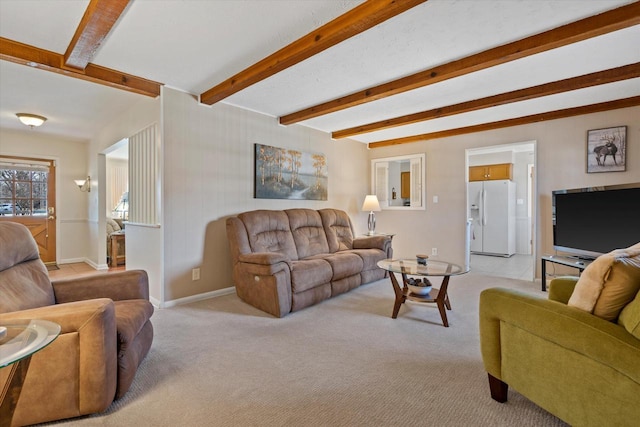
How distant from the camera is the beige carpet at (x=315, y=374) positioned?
59.4 inches

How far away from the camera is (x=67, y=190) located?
5727 millimetres

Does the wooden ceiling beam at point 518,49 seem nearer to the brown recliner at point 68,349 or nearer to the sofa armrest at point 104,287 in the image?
the sofa armrest at point 104,287

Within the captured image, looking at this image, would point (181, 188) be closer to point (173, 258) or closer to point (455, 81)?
point (173, 258)

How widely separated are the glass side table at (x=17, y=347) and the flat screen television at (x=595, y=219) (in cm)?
448

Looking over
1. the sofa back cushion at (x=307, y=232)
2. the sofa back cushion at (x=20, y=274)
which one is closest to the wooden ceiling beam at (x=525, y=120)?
the sofa back cushion at (x=307, y=232)

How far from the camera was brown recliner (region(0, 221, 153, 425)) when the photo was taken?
1.37 m

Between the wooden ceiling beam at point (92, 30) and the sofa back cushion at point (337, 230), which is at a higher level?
the wooden ceiling beam at point (92, 30)

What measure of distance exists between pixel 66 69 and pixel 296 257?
9.19ft

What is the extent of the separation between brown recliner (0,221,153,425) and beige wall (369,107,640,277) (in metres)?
4.50

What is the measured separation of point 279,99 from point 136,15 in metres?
1.70

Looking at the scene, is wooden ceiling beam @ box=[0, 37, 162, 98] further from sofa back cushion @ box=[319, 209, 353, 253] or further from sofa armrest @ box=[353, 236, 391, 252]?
sofa armrest @ box=[353, 236, 391, 252]

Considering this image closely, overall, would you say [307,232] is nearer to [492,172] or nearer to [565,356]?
[565,356]

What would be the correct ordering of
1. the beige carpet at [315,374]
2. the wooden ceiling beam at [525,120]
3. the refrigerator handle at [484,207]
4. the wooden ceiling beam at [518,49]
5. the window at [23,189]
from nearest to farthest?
the beige carpet at [315,374], the wooden ceiling beam at [518,49], the wooden ceiling beam at [525,120], the window at [23,189], the refrigerator handle at [484,207]

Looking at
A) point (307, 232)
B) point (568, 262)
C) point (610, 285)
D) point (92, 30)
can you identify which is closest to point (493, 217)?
point (568, 262)
